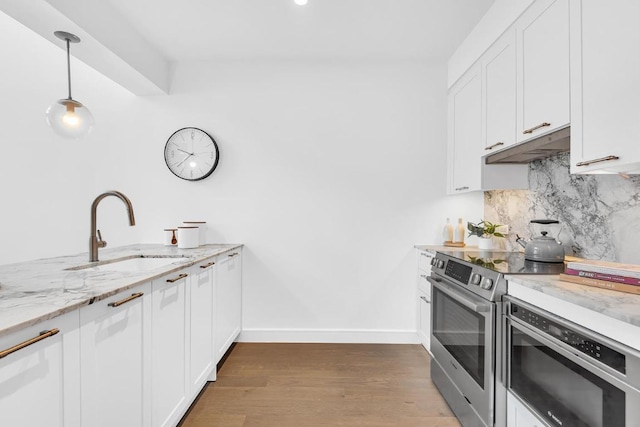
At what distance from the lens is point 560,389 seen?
1250mm

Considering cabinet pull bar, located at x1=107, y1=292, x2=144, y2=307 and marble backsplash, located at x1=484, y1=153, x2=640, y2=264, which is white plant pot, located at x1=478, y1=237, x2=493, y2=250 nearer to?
marble backsplash, located at x1=484, y1=153, x2=640, y2=264

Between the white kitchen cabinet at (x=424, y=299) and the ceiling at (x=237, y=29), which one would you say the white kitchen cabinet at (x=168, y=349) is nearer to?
the ceiling at (x=237, y=29)

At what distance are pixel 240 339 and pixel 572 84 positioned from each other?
3.04 metres

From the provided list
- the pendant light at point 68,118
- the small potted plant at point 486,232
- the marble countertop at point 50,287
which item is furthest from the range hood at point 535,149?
the pendant light at point 68,118

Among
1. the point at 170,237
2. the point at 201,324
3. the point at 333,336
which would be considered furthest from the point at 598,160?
the point at 170,237

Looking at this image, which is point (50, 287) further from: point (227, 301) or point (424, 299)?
point (424, 299)

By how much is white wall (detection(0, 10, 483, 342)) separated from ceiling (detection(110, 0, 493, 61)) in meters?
0.21

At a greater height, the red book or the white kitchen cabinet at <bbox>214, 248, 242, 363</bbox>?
the red book

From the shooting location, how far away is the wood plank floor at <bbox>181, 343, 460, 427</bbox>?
2.01 meters

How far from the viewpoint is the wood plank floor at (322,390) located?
6.59ft

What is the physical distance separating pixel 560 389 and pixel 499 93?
5.70 ft

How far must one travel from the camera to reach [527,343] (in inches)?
56.9

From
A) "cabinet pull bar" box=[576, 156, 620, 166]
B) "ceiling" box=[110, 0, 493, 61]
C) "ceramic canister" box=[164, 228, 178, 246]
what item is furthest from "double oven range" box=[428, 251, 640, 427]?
"ceramic canister" box=[164, 228, 178, 246]

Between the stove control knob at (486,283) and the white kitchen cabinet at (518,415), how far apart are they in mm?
470
